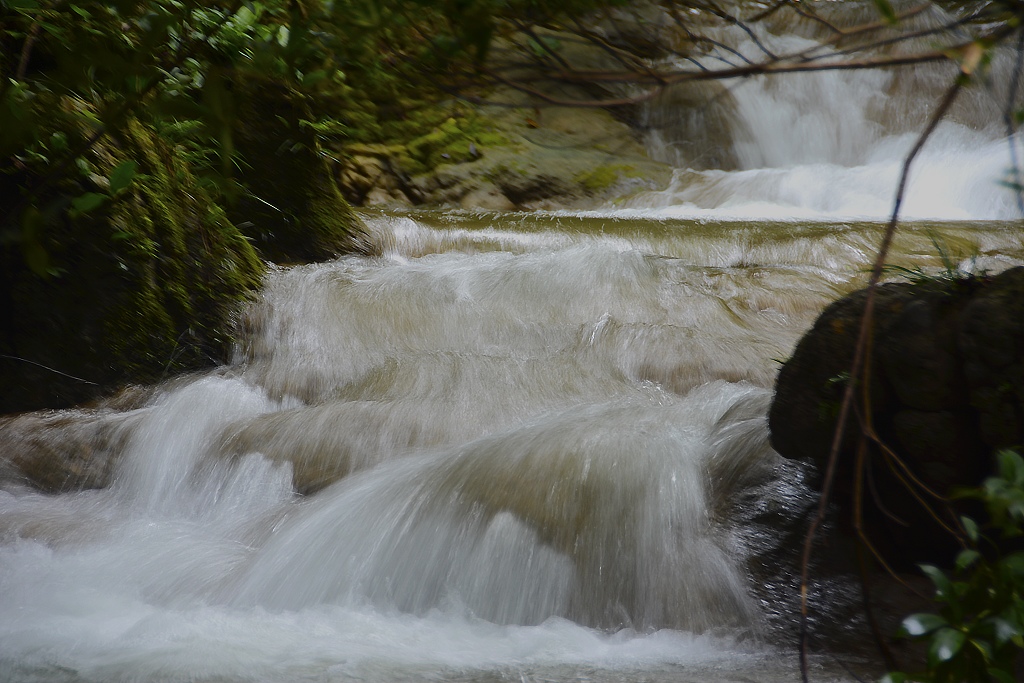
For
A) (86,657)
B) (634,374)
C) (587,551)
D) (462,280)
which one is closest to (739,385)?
(634,374)

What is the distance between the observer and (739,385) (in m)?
3.70

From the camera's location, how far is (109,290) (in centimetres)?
382

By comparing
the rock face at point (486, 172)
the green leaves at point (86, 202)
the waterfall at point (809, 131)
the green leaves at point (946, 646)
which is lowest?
the green leaves at point (946, 646)

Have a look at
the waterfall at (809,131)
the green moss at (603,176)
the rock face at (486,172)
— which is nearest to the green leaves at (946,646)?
the waterfall at (809,131)

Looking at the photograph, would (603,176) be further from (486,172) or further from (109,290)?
(109,290)

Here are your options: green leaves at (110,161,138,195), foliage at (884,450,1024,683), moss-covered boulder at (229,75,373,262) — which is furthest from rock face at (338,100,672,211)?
foliage at (884,450,1024,683)

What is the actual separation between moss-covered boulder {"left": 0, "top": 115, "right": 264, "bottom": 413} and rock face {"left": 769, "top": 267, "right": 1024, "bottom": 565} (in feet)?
9.98

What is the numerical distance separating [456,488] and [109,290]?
2.19m

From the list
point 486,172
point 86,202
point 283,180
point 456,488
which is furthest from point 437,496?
point 486,172

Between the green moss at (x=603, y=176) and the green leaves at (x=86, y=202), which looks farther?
the green moss at (x=603, y=176)

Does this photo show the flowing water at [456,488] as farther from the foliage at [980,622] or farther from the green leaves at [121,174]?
the green leaves at [121,174]

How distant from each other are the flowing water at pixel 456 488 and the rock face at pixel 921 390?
0.27 m

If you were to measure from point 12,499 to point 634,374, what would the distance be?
288 centimetres

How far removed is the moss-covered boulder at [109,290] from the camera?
145 inches
